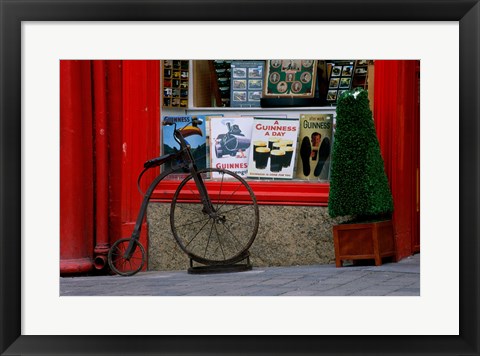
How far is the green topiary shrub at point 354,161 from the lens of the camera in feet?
23.5

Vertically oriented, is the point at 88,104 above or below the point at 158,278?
above

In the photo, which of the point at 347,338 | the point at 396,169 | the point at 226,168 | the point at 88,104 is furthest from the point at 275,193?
the point at 347,338

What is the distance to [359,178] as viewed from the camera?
717cm

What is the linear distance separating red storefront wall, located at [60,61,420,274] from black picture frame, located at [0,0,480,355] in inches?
122

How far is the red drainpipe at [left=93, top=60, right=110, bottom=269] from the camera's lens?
7719 millimetres

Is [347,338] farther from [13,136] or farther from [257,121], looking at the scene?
[257,121]

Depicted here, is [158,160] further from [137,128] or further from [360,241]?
[360,241]

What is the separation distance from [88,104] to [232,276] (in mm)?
1871

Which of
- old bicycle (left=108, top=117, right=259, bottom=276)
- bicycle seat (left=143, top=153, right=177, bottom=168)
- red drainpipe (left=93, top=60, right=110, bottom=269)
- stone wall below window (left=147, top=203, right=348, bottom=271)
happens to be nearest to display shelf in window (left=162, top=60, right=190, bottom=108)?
old bicycle (left=108, top=117, right=259, bottom=276)

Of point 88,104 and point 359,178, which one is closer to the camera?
point 359,178

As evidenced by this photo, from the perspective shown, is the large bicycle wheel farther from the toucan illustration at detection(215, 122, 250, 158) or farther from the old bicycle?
the toucan illustration at detection(215, 122, 250, 158)
